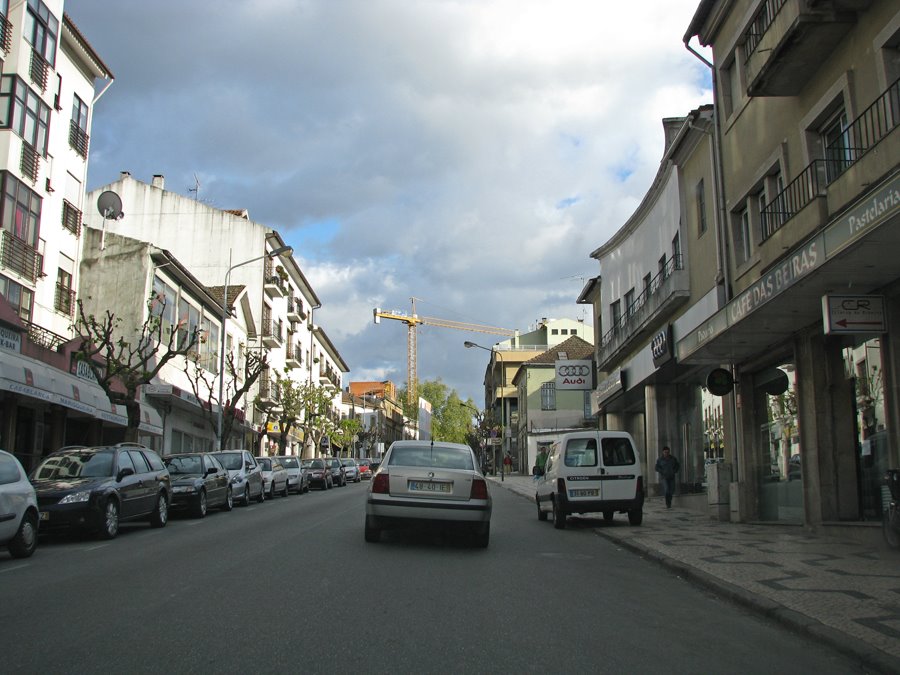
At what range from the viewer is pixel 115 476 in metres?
15.1

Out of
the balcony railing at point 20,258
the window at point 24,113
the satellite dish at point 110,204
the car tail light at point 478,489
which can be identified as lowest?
the car tail light at point 478,489

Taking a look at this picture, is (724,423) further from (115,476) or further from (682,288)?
(115,476)

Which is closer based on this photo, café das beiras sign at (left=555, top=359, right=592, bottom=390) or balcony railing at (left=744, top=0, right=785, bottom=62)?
balcony railing at (left=744, top=0, right=785, bottom=62)

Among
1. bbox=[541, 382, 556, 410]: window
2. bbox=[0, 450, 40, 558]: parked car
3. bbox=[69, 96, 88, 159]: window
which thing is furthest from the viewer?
bbox=[541, 382, 556, 410]: window

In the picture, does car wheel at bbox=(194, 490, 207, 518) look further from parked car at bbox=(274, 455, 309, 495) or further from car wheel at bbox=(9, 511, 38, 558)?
parked car at bbox=(274, 455, 309, 495)

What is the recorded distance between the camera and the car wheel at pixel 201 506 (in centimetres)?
1922

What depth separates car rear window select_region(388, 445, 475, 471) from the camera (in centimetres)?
1261

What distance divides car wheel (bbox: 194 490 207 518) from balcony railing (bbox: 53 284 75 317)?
11.3 metres

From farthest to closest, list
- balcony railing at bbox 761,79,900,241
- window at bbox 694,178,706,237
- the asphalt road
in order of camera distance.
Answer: window at bbox 694,178,706,237
balcony railing at bbox 761,79,900,241
the asphalt road

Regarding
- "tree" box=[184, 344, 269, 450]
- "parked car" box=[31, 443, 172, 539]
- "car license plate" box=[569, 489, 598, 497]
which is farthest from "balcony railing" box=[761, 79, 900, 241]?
"tree" box=[184, 344, 269, 450]

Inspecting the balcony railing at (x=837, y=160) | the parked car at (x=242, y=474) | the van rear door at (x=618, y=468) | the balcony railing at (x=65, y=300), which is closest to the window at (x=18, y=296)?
the balcony railing at (x=65, y=300)

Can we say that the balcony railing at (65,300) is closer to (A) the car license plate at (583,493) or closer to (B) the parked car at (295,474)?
(B) the parked car at (295,474)

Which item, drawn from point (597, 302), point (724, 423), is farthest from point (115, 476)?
point (597, 302)

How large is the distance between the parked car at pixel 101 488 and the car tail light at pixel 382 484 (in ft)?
16.6
